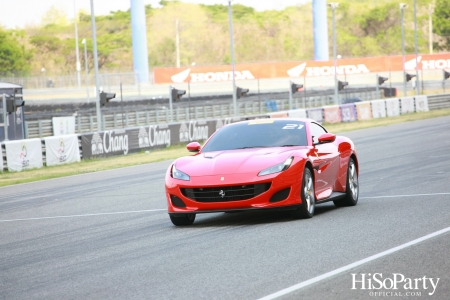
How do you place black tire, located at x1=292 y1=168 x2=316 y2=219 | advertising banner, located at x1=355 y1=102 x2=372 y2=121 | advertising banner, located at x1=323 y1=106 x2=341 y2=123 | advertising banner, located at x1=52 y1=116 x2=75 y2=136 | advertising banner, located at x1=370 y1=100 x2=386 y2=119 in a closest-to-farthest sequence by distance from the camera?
black tire, located at x1=292 y1=168 x2=316 y2=219, advertising banner, located at x1=52 y1=116 x2=75 y2=136, advertising banner, located at x1=323 y1=106 x2=341 y2=123, advertising banner, located at x1=355 y1=102 x2=372 y2=121, advertising banner, located at x1=370 y1=100 x2=386 y2=119

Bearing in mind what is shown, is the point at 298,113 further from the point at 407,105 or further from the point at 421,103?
the point at 421,103

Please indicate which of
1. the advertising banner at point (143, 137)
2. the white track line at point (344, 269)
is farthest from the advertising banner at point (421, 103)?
the white track line at point (344, 269)

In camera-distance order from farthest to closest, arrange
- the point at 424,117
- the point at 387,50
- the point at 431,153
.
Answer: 1. the point at 387,50
2. the point at 424,117
3. the point at 431,153

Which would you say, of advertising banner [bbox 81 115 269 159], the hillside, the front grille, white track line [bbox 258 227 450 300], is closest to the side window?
the front grille

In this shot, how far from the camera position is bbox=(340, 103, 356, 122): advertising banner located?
4753 cm

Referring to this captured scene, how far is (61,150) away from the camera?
2827 centimetres

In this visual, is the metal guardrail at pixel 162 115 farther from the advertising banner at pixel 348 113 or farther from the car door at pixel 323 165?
the car door at pixel 323 165

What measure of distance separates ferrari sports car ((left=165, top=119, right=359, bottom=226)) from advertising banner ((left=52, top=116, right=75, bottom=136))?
31342mm

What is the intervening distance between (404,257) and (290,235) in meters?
2.01

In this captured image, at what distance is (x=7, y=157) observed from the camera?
86.7ft

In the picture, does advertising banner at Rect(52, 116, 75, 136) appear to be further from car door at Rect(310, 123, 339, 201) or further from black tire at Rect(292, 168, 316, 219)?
black tire at Rect(292, 168, 316, 219)

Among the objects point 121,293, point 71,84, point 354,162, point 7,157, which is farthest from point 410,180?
point 71,84

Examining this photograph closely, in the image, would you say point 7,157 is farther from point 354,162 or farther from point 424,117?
point 424,117

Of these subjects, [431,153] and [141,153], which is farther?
[141,153]
